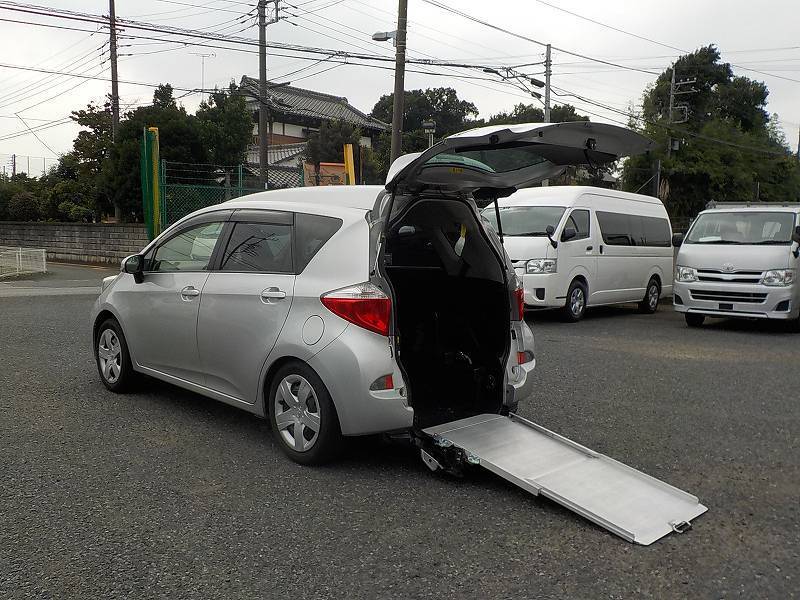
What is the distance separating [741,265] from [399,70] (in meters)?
9.78

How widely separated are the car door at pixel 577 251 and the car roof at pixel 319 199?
Result: 7.01 m

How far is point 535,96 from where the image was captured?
26016mm

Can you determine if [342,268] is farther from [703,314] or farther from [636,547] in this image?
[703,314]

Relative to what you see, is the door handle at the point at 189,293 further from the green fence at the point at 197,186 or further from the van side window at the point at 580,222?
the green fence at the point at 197,186

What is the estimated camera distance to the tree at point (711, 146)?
29.2 m

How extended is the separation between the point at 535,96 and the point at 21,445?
23966 mm

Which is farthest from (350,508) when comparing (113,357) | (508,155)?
(113,357)

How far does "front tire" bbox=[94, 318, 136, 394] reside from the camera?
19.3 feet

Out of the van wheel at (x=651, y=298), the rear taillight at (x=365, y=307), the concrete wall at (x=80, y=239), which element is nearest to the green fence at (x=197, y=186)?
the concrete wall at (x=80, y=239)

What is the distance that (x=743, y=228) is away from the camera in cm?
1155

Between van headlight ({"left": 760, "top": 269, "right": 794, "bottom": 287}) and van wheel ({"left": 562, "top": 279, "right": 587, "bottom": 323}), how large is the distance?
8.85 ft

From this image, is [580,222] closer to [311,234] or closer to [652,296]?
[652,296]

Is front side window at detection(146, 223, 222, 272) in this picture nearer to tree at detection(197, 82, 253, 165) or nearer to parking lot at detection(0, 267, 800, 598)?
parking lot at detection(0, 267, 800, 598)

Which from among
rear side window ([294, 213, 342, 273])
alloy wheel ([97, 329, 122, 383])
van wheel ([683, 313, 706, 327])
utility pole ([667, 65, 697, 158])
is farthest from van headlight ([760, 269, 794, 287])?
utility pole ([667, 65, 697, 158])
